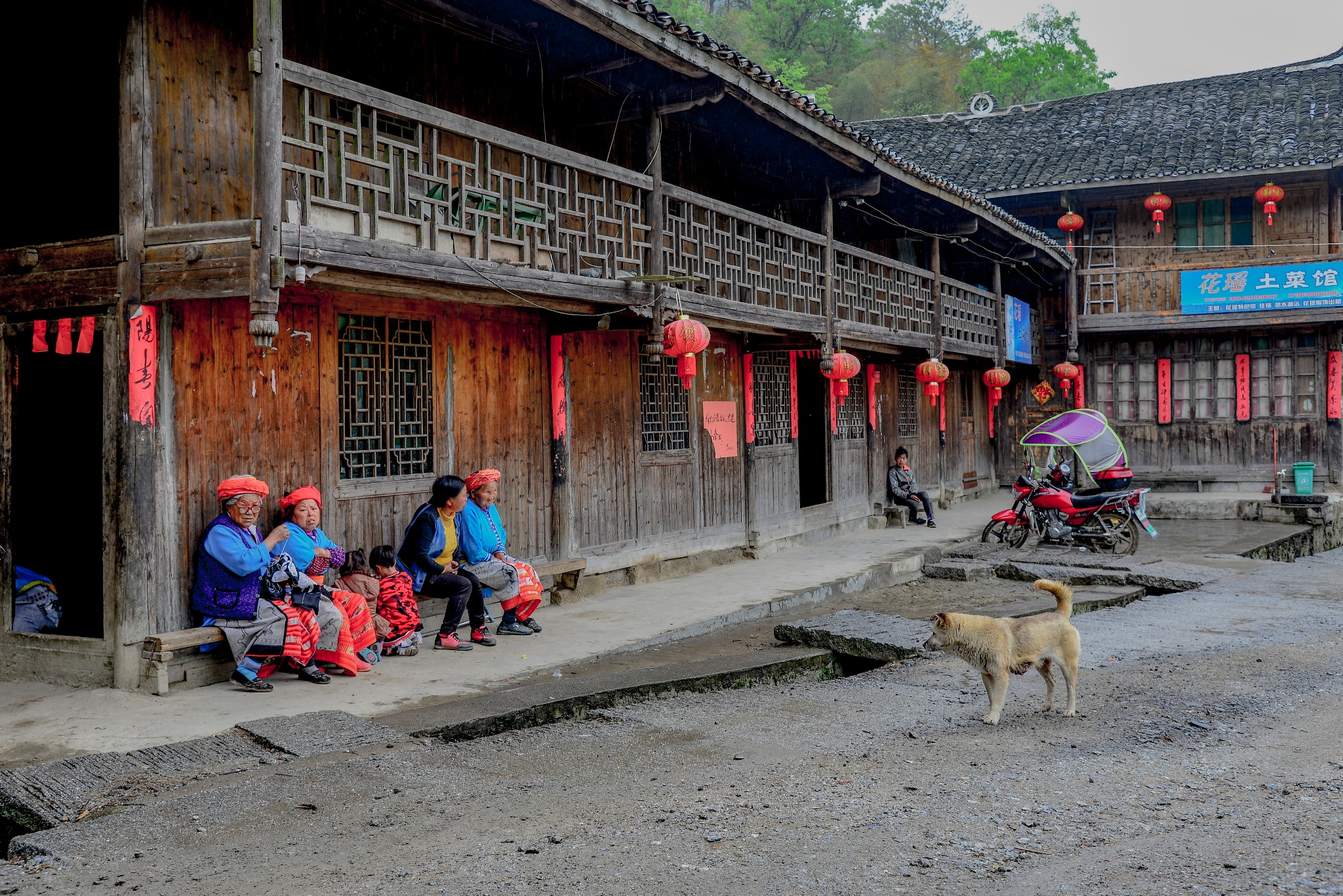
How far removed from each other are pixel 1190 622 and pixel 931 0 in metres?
48.9

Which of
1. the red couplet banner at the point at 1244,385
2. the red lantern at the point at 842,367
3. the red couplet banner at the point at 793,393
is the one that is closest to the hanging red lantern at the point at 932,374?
the red couplet banner at the point at 793,393

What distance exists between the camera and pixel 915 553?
46.6 feet

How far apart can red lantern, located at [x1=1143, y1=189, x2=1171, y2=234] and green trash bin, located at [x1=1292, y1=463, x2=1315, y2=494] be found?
18.3 ft

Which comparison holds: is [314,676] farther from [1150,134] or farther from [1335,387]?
[1150,134]

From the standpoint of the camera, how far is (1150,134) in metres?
23.3

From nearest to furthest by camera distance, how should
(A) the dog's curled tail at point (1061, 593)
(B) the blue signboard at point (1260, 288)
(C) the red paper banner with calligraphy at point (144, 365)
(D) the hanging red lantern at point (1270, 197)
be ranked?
(A) the dog's curled tail at point (1061, 593), (C) the red paper banner with calligraphy at point (144, 365), (D) the hanging red lantern at point (1270, 197), (B) the blue signboard at point (1260, 288)

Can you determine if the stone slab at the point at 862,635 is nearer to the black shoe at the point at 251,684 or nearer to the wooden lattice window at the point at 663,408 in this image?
the black shoe at the point at 251,684

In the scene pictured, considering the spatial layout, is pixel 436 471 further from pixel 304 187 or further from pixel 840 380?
pixel 840 380

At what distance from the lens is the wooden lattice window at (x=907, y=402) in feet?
63.5

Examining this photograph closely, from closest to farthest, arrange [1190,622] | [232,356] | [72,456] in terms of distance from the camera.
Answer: [232,356]
[72,456]
[1190,622]

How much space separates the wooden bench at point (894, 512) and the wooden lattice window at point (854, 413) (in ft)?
3.96

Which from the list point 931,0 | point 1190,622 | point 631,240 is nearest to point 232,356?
point 631,240

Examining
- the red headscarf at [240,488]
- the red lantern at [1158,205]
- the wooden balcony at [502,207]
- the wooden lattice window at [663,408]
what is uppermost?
the red lantern at [1158,205]

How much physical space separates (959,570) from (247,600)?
8.49 meters
